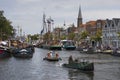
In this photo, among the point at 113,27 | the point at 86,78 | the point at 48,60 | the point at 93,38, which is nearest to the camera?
the point at 86,78

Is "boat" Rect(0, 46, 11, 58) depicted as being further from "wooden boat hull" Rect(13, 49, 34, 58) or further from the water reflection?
the water reflection

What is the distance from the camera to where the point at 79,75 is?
6531 centimetres

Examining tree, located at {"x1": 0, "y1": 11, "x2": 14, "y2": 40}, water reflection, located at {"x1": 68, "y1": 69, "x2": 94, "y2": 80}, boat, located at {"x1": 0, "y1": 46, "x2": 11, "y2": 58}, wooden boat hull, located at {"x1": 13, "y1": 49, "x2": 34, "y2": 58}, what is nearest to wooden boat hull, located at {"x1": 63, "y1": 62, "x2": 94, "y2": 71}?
water reflection, located at {"x1": 68, "y1": 69, "x2": 94, "y2": 80}

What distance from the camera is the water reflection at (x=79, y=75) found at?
62162mm

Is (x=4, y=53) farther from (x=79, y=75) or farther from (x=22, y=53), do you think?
(x=79, y=75)

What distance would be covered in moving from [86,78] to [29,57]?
53.6m

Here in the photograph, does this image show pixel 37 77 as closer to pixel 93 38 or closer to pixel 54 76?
pixel 54 76

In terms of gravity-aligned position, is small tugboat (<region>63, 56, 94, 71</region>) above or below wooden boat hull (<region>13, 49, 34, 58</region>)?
below

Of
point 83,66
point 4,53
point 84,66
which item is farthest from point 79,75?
point 4,53

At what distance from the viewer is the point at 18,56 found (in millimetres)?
113000

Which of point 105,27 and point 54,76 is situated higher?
point 105,27

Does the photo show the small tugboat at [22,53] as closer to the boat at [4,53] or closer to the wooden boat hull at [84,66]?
the boat at [4,53]

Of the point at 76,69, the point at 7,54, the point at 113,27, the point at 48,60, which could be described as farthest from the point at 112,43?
the point at 76,69

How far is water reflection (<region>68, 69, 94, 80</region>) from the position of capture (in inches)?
2447
